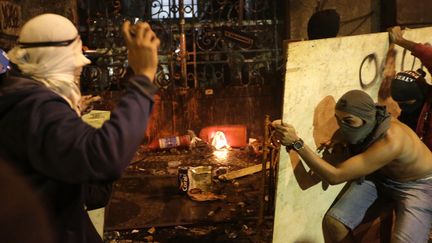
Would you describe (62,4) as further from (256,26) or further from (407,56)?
(407,56)

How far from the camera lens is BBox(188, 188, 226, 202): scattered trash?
18.3 ft

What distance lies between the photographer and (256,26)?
789cm

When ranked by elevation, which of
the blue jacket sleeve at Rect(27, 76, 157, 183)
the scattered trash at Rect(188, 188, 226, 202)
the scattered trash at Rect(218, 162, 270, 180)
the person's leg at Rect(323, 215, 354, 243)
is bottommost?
the scattered trash at Rect(188, 188, 226, 202)

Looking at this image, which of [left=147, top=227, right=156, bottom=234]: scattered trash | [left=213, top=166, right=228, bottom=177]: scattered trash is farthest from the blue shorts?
[left=213, top=166, right=228, bottom=177]: scattered trash

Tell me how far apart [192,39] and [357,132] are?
5107mm

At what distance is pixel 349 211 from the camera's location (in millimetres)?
3414

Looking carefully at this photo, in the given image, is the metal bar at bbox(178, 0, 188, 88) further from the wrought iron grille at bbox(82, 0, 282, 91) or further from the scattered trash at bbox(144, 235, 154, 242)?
the scattered trash at bbox(144, 235, 154, 242)

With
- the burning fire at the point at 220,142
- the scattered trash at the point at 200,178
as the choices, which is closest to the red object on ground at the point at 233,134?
the burning fire at the point at 220,142

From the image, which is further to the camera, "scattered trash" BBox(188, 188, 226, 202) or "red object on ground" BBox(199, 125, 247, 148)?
"red object on ground" BBox(199, 125, 247, 148)

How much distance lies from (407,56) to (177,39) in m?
4.70

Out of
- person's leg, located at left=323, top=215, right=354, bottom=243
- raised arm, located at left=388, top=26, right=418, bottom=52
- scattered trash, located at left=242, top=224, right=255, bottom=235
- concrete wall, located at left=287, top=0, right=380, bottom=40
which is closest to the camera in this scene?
person's leg, located at left=323, top=215, right=354, bottom=243

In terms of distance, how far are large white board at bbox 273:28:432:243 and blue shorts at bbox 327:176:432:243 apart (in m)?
0.22

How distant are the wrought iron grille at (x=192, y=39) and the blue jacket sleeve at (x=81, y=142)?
623cm

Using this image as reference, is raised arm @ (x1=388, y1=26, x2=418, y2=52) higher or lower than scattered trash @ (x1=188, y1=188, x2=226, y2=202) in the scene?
higher
